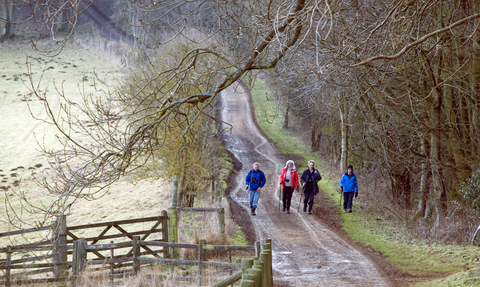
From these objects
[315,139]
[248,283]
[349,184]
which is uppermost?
[315,139]

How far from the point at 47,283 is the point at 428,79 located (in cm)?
1163

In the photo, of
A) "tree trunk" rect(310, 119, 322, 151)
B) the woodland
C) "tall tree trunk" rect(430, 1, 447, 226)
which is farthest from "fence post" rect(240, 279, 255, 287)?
"tree trunk" rect(310, 119, 322, 151)

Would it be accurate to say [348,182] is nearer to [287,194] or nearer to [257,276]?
[287,194]

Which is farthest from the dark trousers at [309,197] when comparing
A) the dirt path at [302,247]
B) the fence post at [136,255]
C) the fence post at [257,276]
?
the fence post at [257,276]

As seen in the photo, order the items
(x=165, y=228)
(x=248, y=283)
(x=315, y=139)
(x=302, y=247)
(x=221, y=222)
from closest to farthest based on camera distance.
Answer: (x=248, y=283)
(x=165, y=228)
(x=302, y=247)
(x=221, y=222)
(x=315, y=139)

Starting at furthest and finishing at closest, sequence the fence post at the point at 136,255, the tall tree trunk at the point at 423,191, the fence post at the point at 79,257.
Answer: the tall tree trunk at the point at 423,191 → the fence post at the point at 136,255 → the fence post at the point at 79,257

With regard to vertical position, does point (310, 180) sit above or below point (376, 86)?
below

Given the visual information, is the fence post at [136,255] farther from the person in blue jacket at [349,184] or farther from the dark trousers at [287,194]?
the person in blue jacket at [349,184]

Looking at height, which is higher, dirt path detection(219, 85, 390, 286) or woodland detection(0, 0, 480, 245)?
woodland detection(0, 0, 480, 245)

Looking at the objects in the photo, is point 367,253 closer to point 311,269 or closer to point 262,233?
point 311,269

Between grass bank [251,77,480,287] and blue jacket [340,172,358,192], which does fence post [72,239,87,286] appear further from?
blue jacket [340,172,358,192]

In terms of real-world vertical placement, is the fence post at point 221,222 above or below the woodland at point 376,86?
below

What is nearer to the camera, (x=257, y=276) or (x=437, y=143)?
(x=257, y=276)

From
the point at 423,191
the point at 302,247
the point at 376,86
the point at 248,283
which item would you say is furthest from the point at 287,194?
the point at 248,283
